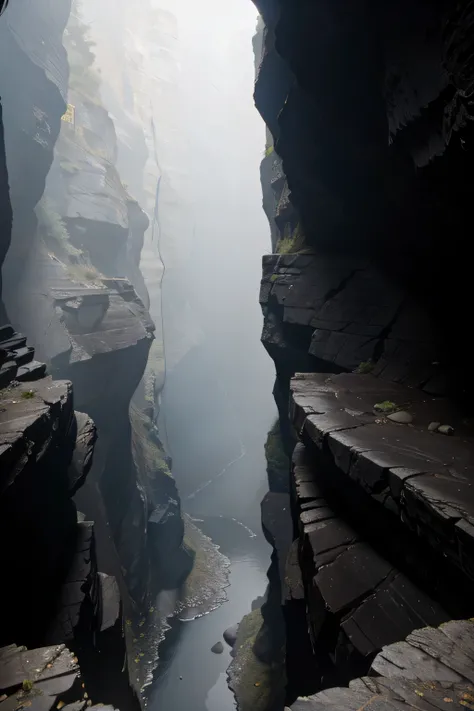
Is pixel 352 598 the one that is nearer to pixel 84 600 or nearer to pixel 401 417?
pixel 401 417

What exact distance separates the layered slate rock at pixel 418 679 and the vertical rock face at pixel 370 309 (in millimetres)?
258

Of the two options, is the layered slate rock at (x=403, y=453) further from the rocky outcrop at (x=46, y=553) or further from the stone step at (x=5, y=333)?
the stone step at (x=5, y=333)

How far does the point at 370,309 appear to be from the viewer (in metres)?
8.64

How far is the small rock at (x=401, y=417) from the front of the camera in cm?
550

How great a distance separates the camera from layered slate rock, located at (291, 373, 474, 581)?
332 centimetres

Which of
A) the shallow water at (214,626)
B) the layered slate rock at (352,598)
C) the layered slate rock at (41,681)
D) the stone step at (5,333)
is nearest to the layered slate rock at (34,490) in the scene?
the stone step at (5,333)

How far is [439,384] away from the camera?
660 cm

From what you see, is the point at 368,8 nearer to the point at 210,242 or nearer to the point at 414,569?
the point at 414,569

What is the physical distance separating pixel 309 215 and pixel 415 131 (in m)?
5.68

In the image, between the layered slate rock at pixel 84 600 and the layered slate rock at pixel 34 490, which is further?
the layered slate rock at pixel 84 600

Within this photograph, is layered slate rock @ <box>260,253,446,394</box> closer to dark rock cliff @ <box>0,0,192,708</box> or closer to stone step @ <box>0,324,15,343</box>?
dark rock cliff @ <box>0,0,192,708</box>

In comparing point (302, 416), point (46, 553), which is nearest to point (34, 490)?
point (46, 553)

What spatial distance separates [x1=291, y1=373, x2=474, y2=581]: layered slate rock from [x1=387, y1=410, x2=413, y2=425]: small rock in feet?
0.24

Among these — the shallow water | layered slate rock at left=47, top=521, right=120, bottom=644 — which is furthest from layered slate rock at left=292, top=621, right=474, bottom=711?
the shallow water
